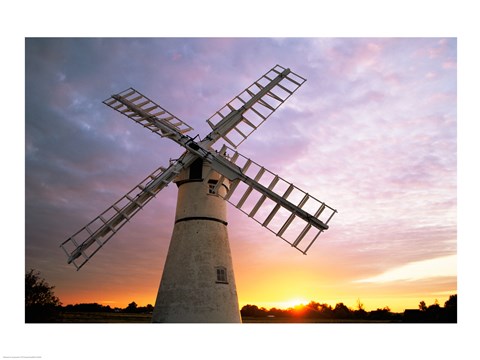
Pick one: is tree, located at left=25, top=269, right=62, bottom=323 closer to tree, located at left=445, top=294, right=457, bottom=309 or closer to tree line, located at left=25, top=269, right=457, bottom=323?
tree line, located at left=25, top=269, right=457, bottom=323

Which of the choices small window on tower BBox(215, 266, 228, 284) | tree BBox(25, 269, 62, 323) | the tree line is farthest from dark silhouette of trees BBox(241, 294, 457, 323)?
tree BBox(25, 269, 62, 323)

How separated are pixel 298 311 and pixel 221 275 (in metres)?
10.7

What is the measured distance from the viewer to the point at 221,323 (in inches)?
451

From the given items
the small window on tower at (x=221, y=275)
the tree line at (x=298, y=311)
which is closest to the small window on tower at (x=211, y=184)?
the small window on tower at (x=221, y=275)

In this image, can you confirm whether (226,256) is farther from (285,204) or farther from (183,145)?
(183,145)

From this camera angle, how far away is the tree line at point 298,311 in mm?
13062

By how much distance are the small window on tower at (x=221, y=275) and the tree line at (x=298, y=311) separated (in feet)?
22.1

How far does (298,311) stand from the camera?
68.4 ft

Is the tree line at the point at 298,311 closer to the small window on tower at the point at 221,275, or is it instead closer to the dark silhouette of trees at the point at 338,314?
the dark silhouette of trees at the point at 338,314

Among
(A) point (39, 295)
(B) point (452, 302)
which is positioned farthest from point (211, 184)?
(A) point (39, 295)

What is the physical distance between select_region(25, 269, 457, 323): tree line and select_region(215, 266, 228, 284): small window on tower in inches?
265
